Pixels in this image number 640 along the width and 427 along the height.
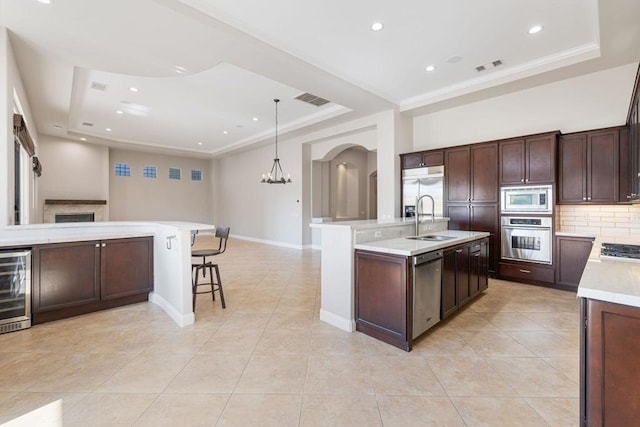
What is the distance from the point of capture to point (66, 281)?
3.29 meters

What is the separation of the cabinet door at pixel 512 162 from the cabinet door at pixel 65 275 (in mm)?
5900

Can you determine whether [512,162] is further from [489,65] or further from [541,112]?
[489,65]

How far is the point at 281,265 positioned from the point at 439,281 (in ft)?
13.0

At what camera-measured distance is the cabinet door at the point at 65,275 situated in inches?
123

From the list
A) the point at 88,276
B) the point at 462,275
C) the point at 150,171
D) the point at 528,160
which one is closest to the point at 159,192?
the point at 150,171

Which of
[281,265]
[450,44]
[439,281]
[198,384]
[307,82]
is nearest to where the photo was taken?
[198,384]

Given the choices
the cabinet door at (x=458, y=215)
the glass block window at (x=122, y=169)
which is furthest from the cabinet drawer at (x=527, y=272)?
the glass block window at (x=122, y=169)

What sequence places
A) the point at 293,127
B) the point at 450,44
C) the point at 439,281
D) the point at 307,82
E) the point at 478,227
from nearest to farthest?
1. the point at 439,281
2. the point at 450,44
3. the point at 307,82
4. the point at 478,227
5. the point at 293,127

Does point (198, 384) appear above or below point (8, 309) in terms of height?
below

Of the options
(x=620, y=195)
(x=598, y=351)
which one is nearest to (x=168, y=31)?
(x=598, y=351)

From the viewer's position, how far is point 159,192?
36.5 feet

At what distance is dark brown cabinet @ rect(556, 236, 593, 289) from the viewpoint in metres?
4.12

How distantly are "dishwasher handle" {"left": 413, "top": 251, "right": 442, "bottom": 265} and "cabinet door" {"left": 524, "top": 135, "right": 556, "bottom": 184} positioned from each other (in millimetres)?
2778

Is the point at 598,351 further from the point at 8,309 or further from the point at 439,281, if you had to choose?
the point at 8,309
